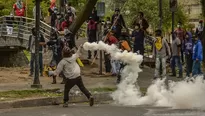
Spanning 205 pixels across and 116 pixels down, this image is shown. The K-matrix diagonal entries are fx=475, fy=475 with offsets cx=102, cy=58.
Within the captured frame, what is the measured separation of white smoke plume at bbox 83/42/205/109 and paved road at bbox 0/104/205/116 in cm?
60

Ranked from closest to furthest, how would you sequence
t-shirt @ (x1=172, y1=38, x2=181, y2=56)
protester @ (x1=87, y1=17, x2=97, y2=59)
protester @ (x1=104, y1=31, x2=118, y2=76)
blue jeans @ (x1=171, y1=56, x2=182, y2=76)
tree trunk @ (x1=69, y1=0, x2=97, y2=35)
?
tree trunk @ (x1=69, y1=0, x2=97, y2=35) < protester @ (x1=104, y1=31, x2=118, y2=76) < blue jeans @ (x1=171, y1=56, x2=182, y2=76) < t-shirt @ (x1=172, y1=38, x2=181, y2=56) < protester @ (x1=87, y1=17, x2=97, y2=59)

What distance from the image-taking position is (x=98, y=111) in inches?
446

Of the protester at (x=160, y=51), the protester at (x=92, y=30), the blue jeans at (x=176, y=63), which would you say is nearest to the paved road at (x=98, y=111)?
the protester at (x=160, y=51)

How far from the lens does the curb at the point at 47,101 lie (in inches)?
475

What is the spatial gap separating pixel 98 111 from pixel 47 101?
A: 2061mm

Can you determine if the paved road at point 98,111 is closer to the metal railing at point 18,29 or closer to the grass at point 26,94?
the grass at point 26,94

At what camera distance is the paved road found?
35.4 ft

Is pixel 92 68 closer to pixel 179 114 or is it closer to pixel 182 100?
pixel 182 100

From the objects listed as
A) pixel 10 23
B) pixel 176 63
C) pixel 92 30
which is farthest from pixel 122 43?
pixel 10 23

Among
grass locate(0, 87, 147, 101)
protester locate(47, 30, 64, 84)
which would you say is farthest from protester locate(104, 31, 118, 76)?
grass locate(0, 87, 147, 101)

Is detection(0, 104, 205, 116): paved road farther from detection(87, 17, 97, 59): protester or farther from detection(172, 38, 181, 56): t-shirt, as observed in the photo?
detection(87, 17, 97, 59): protester

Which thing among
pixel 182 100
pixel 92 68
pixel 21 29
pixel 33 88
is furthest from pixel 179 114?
pixel 21 29

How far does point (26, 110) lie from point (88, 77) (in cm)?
→ 674

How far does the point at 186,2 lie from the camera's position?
216 ft
